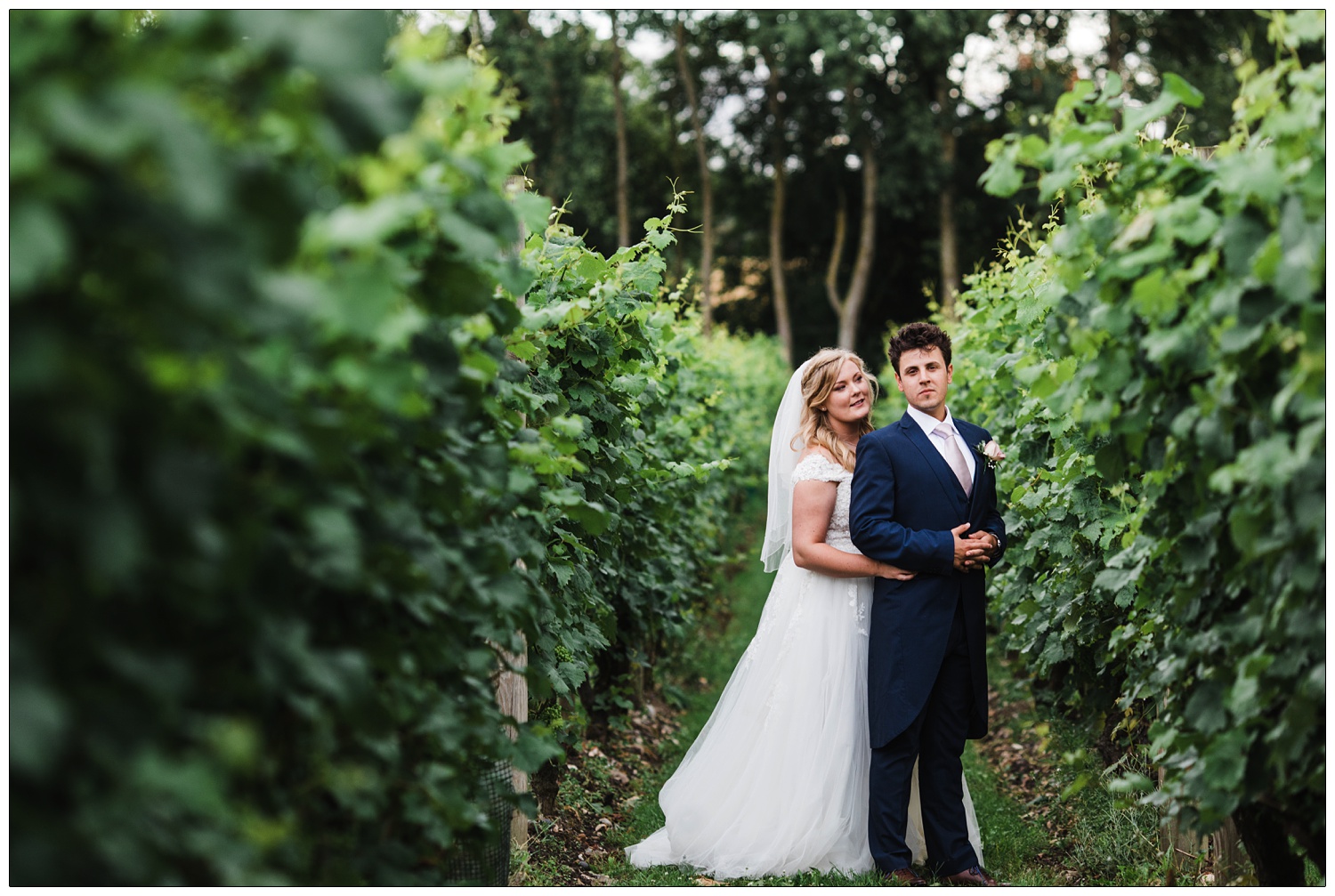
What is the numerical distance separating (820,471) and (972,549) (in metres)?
0.78

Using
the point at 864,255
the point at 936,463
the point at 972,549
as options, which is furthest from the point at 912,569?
the point at 864,255

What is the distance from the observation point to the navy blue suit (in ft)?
14.2

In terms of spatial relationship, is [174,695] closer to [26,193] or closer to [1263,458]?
[26,193]

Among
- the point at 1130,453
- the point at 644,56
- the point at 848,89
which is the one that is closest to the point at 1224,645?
the point at 1130,453

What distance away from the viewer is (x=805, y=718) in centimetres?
462

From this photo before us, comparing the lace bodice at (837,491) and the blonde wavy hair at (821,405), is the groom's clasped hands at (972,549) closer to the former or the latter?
the lace bodice at (837,491)

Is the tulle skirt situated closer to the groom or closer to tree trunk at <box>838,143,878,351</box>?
the groom

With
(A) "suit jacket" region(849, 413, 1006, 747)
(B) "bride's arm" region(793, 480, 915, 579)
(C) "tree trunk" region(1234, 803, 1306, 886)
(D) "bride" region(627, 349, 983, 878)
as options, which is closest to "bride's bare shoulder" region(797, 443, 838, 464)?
(D) "bride" region(627, 349, 983, 878)

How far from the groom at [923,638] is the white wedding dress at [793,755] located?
0.45 ft

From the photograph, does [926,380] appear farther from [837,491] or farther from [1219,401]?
[1219,401]

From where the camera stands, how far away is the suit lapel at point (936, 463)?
4461 millimetres

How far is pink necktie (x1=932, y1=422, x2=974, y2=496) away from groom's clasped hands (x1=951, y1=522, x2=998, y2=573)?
0.26 m

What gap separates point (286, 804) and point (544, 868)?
2591 mm

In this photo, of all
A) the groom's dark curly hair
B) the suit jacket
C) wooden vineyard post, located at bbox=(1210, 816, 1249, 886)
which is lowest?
wooden vineyard post, located at bbox=(1210, 816, 1249, 886)
